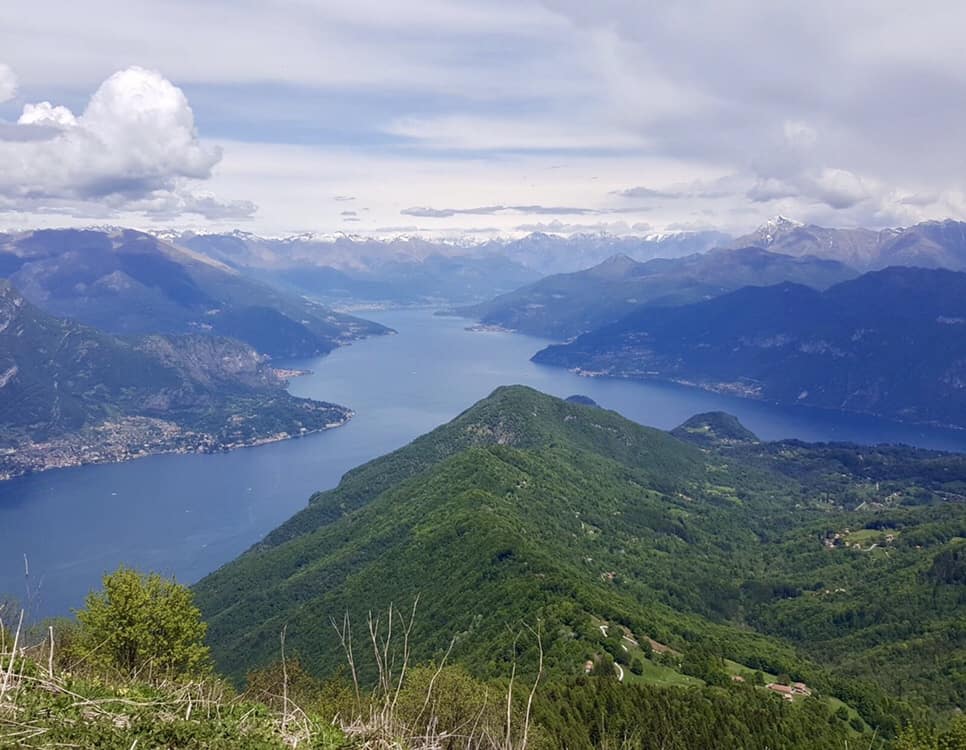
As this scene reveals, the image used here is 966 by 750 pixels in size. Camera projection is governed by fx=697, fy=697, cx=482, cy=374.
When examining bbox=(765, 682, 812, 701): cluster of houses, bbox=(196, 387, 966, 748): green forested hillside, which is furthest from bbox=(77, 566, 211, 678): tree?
bbox=(765, 682, 812, 701): cluster of houses

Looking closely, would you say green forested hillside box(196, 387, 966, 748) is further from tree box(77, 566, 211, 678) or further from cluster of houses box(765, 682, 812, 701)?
tree box(77, 566, 211, 678)

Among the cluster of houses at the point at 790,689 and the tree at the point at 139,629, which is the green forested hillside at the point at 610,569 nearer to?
the cluster of houses at the point at 790,689

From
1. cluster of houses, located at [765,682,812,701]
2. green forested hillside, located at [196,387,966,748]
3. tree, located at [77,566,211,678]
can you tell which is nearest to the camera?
tree, located at [77,566,211,678]

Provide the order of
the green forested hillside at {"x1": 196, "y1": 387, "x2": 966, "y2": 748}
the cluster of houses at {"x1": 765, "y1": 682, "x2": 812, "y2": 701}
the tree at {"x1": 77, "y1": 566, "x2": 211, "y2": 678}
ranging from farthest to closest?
the green forested hillside at {"x1": 196, "y1": 387, "x2": 966, "y2": 748}, the cluster of houses at {"x1": 765, "y1": 682, "x2": 812, "y2": 701}, the tree at {"x1": 77, "y1": 566, "x2": 211, "y2": 678}

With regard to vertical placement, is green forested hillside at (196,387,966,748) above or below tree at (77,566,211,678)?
below

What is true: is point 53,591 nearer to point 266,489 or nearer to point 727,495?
point 266,489

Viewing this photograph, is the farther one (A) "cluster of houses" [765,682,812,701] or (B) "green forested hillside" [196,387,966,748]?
(B) "green forested hillside" [196,387,966,748]

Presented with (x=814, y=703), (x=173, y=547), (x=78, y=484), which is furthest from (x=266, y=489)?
(x=814, y=703)
